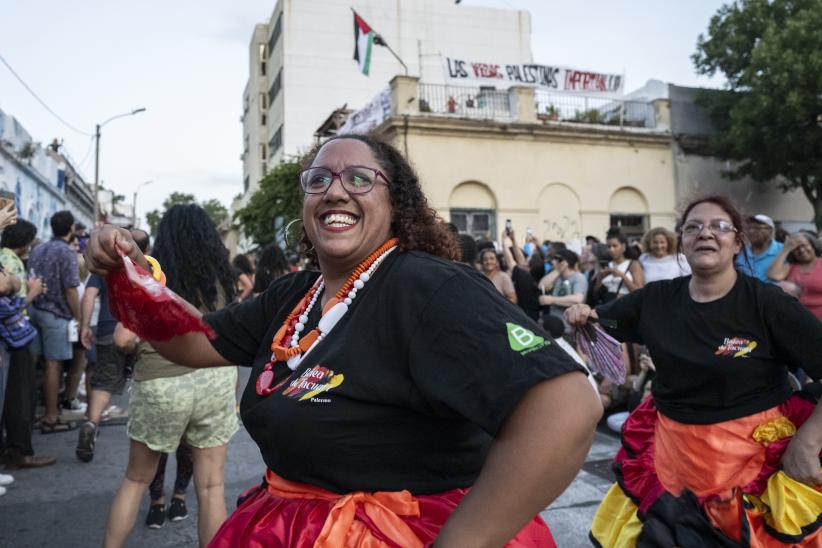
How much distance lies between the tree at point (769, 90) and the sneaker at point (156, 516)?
1833 cm

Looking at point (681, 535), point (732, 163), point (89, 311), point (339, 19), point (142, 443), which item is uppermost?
point (339, 19)

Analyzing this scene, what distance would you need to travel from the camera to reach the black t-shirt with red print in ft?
8.82

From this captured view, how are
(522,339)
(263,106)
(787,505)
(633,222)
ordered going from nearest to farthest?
(522,339) → (787,505) → (633,222) → (263,106)

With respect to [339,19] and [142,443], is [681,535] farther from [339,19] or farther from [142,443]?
[339,19]

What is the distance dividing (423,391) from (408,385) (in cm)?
5

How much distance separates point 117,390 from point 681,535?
4.90 meters

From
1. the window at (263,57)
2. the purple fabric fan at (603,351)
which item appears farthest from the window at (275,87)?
the purple fabric fan at (603,351)

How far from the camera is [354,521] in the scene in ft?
4.89

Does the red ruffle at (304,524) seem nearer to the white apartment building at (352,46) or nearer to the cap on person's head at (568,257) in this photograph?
the cap on person's head at (568,257)

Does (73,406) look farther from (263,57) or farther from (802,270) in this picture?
(263,57)

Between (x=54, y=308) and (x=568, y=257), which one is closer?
(x=54, y=308)

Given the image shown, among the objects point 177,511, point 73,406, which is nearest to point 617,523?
point 177,511

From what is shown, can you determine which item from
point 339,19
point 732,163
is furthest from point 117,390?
point 339,19

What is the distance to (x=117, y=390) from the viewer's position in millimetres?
5926
